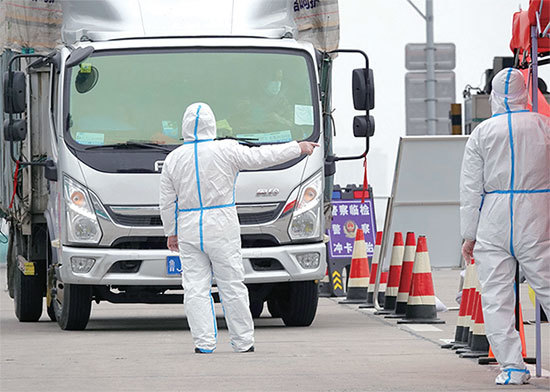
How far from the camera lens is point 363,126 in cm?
1343

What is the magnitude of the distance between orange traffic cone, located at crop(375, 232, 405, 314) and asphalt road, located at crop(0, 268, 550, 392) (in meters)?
0.34

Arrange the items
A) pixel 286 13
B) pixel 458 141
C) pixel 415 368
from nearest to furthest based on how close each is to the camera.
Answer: pixel 415 368, pixel 286 13, pixel 458 141

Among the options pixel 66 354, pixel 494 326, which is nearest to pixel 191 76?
pixel 66 354

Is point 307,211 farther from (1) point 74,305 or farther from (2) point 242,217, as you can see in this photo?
(1) point 74,305

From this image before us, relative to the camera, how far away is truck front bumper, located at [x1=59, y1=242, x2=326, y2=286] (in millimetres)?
12727

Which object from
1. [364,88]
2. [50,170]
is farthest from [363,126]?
[50,170]

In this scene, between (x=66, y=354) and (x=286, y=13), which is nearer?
(x=66, y=354)

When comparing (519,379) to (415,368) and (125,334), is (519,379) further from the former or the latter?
(125,334)

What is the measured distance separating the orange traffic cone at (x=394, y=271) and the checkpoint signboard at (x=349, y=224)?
4.41 m

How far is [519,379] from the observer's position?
844 cm

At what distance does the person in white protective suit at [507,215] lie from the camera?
27.9 feet

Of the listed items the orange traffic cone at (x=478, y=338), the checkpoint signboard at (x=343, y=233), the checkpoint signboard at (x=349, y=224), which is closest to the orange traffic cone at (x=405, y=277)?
the orange traffic cone at (x=478, y=338)

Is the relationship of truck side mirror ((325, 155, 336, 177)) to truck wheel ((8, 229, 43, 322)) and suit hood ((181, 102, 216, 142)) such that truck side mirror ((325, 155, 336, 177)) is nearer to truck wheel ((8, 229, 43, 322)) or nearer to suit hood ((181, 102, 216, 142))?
suit hood ((181, 102, 216, 142))

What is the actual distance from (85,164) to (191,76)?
4.12 feet
